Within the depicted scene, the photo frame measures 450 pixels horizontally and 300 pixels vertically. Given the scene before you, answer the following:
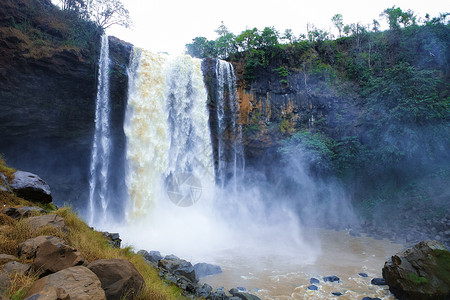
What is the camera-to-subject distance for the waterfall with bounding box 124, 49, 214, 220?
17125 millimetres

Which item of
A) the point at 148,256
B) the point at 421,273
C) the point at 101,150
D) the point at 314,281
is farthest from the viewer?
the point at 101,150

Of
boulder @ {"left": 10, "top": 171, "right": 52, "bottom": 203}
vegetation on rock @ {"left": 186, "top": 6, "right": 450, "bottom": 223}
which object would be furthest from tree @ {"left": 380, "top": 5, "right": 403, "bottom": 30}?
boulder @ {"left": 10, "top": 171, "right": 52, "bottom": 203}

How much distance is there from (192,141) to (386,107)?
46.2 ft

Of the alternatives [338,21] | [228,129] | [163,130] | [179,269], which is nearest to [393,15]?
[338,21]

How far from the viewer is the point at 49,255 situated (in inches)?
143

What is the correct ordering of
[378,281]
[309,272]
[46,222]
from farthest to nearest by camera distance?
[309,272] < [378,281] < [46,222]

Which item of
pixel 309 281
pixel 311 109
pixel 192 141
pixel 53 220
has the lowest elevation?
pixel 309 281

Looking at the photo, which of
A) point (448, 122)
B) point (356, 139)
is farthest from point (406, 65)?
point (356, 139)

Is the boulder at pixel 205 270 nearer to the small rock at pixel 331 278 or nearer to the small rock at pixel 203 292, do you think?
the small rock at pixel 203 292

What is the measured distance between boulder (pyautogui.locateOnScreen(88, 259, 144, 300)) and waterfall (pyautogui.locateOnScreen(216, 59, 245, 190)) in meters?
17.3

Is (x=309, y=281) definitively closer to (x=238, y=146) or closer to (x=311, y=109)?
(x=238, y=146)

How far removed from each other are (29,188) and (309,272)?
1018 cm

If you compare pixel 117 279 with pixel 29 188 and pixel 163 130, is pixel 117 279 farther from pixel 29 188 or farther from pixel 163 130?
pixel 163 130

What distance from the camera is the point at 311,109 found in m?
23.1
